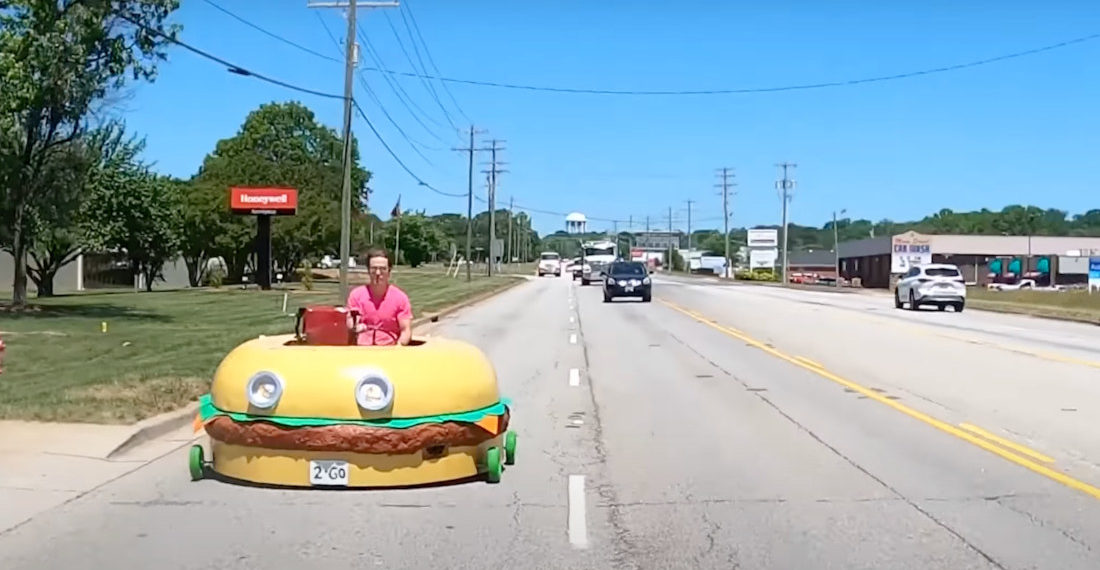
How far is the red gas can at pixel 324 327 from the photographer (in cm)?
931

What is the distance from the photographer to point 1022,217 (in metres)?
190

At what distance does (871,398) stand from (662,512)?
7687 mm

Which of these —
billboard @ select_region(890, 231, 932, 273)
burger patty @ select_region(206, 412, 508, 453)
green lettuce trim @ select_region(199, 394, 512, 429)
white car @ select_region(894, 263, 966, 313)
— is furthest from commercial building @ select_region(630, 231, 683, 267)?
burger patty @ select_region(206, 412, 508, 453)

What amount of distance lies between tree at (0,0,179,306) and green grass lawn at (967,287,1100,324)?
2955cm

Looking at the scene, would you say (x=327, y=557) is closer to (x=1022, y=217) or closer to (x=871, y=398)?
(x=871, y=398)

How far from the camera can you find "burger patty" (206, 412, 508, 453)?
7.81m

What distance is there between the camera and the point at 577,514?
28.0ft

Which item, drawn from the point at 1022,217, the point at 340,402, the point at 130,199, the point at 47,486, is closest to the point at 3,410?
the point at 47,486

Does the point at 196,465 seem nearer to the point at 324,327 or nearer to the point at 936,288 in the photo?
the point at 324,327

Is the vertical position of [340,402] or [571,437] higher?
[340,402]

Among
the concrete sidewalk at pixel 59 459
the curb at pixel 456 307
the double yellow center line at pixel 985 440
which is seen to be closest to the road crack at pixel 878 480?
the double yellow center line at pixel 985 440

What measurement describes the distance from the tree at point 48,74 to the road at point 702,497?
760 inches

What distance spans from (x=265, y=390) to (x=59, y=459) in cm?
368

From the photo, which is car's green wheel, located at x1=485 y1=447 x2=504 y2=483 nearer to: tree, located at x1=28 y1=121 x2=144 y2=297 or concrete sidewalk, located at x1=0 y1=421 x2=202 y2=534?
concrete sidewalk, located at x1=0 y1=421 x2=202 y2=534
